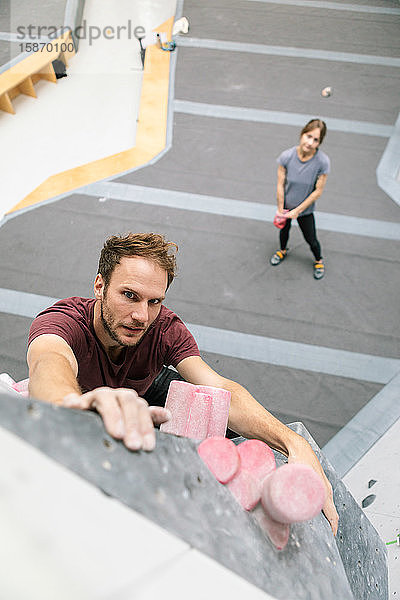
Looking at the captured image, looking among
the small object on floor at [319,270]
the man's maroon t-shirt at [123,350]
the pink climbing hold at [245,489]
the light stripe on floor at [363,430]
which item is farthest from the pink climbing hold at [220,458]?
the small object on floor at [319,270]

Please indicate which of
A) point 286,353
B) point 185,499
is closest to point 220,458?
point 185,499

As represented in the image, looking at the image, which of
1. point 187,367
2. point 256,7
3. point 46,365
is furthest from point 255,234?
point 256,7

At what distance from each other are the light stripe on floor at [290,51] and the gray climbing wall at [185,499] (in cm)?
610

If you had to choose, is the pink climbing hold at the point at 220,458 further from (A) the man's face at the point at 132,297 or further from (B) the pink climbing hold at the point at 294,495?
(A) the man's face at the point at 132,297

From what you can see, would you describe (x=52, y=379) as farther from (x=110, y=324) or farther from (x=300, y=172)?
(x=300, y=172)

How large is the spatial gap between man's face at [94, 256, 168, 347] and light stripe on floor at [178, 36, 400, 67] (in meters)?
5.46

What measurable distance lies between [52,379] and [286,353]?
2.12 m

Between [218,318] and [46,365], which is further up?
[46,365]

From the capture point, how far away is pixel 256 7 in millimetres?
6664

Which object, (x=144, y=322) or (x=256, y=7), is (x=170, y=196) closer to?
(x=144, y=322)

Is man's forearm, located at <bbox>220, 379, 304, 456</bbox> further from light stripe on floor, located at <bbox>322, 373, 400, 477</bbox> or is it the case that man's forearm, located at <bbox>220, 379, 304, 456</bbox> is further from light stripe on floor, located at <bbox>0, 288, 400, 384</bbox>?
light stripe on floor, located at <bbox>0, 288, 400, 384</bbox>

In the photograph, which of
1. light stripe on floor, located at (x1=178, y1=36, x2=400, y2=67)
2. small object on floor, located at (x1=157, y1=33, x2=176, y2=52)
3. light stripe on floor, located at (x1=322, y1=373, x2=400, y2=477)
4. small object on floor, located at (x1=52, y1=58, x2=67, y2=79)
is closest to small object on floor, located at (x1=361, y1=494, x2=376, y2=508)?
light stripe on floor, located at (x1=322, y1=373, x2=400, y2=477)

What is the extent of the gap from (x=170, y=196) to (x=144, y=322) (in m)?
2.74

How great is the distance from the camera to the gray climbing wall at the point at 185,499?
621 mm
